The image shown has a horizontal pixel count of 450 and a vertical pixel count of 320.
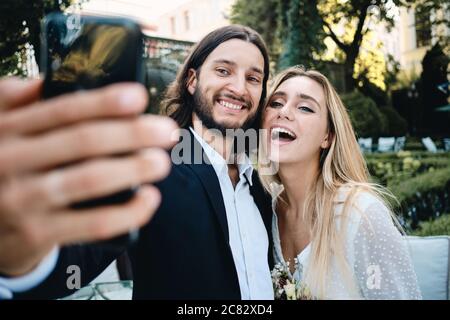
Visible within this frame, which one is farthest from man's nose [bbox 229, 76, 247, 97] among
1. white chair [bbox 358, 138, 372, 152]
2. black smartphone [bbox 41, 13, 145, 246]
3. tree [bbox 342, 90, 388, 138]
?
white chair [bbox 358, 138, 372, 152]

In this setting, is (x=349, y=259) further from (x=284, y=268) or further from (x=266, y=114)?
(x=266, y=114)

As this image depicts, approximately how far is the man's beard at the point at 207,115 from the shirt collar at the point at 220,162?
55mm

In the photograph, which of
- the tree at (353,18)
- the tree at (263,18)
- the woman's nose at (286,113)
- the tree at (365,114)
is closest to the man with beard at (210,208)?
the woman's nose at (286,113)

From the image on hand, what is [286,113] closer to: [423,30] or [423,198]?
[423,198]

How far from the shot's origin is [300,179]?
1454mm

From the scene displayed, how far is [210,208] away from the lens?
38.8 inches

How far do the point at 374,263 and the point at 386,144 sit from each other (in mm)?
3767

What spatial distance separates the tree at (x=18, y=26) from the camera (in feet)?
6.09

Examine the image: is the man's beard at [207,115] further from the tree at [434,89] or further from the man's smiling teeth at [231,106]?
the tree at [434,89]

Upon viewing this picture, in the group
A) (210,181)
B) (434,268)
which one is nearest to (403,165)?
(434,268)

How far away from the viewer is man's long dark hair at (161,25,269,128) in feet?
4.31

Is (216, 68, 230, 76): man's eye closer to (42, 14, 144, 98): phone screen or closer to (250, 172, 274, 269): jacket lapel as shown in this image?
(250, 172, 274, 269): jacket lapel
